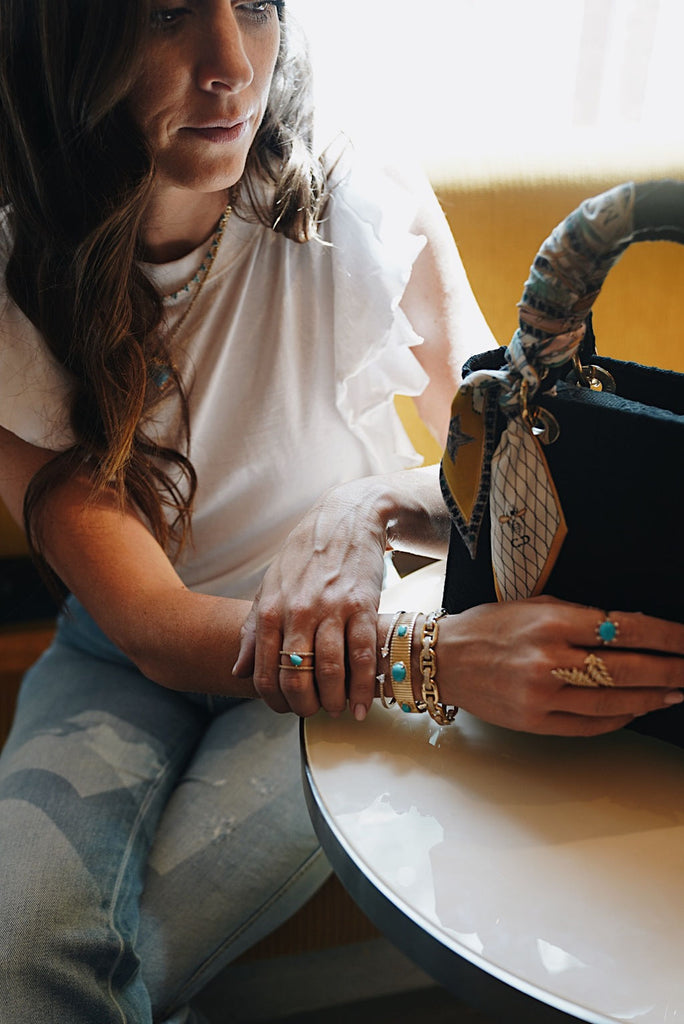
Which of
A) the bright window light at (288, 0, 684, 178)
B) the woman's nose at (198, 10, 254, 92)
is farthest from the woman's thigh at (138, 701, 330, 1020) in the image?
the bright window light at (288, 0, 684, 178)

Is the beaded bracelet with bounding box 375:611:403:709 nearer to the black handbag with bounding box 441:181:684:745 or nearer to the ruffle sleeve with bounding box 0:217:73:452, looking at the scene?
the black handbag with bounding box 441:181:684:745

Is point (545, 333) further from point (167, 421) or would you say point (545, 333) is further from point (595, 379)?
point (167, 421)

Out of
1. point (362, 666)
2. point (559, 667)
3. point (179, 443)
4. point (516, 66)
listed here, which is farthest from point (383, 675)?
point (516, 66)

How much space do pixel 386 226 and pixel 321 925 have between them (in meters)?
0.77

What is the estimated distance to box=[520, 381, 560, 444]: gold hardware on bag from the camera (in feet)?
1.70

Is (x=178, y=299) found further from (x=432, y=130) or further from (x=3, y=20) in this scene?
(x=432, y=130)

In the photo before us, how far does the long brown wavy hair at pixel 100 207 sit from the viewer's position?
71 centimetres

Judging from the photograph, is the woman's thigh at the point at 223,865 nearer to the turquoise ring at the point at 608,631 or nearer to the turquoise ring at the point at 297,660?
the turquoise ring at the point at 297,660

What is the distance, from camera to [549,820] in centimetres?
55

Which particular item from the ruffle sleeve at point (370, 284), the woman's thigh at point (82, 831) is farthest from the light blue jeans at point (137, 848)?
the ruffle sleeve at point (370, 284)

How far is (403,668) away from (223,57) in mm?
502

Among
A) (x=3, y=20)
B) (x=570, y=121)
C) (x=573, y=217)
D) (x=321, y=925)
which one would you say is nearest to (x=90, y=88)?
(x=3, y=20)

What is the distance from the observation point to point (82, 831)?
0.80 m

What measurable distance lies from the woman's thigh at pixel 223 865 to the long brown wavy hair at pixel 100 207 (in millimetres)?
250
